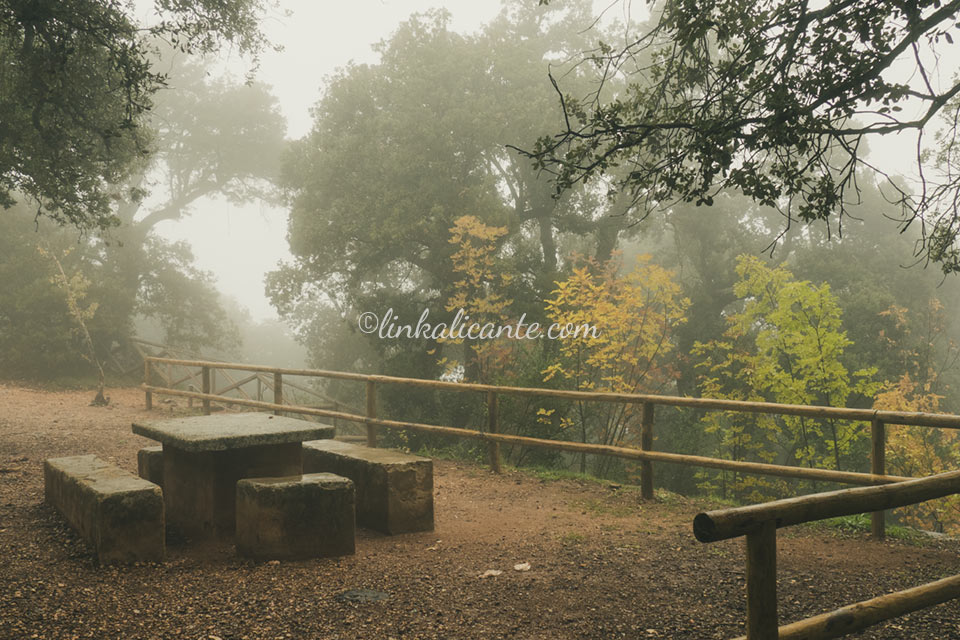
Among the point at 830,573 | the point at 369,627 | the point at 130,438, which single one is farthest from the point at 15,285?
the point at 830,573

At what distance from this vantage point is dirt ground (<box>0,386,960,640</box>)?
157 inches

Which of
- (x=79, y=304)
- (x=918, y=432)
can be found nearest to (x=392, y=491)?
(x=918, y=432)

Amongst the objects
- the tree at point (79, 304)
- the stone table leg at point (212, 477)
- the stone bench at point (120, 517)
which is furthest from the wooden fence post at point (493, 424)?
the tree at point (79, 304)

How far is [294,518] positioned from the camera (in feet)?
16.8

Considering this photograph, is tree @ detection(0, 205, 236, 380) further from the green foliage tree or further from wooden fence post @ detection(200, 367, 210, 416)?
the green foliage tree

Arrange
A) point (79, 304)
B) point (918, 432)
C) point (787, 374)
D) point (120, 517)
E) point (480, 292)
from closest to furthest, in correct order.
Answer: point (120, 517)
point (787, 374)
point (918, 432)
point (480, 292)
point (79, 304)

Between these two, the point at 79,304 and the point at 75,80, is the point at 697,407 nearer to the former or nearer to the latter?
the point at 75,80

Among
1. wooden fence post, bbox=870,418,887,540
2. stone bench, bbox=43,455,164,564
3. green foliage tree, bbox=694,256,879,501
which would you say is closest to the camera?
stone bench, bbox=43,455,164,564

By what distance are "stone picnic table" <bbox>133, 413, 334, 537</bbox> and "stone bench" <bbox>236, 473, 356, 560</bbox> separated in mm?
550

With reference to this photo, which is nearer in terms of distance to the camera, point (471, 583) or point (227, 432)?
point (471, 583)

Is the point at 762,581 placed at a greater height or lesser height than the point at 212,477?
greater

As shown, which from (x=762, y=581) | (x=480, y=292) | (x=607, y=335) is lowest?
(x=762, y=581)

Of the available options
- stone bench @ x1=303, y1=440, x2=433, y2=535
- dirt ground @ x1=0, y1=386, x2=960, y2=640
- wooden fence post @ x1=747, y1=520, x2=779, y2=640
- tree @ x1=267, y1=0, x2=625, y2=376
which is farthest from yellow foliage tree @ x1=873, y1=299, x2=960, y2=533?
wooden fence post @ x1=747, y1=520, x2=779, y2=640

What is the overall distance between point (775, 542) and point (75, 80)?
9.89 m
